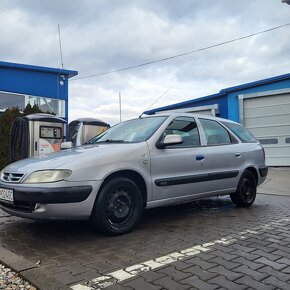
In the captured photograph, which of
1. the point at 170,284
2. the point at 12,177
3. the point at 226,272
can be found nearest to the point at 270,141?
the point at 12,177

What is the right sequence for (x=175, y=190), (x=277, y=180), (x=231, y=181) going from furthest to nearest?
1. (x=277, y=180)
2. (x=231, y=181)
3. (x=175, y=190)

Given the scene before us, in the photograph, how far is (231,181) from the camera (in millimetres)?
5996

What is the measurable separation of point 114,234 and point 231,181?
244 centimetres

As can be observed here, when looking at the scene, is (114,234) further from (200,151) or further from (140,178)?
(200,151)

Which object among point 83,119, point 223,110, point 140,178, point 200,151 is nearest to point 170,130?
point 200,151

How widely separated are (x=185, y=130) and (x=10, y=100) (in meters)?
11.5

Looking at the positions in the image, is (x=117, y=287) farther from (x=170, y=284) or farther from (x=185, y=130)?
(x=185, y=130)

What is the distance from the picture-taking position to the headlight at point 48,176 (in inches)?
159

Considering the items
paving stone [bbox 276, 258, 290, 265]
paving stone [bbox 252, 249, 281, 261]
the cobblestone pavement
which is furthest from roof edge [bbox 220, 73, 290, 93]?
paving stone [bbox 276, 258, 290, 265]

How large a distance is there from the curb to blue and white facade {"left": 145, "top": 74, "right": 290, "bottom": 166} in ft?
41.7

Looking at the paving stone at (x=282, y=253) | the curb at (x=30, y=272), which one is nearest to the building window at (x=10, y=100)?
the curb at (x=30, y=272)

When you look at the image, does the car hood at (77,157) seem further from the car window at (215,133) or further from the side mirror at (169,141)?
the car window at (215,133)

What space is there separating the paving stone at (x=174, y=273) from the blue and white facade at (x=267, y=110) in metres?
12.3

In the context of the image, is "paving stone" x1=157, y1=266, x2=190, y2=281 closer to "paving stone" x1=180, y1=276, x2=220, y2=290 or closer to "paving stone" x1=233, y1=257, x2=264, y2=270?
"paving stone" x1=180, y1=276, x2=220, y2=290
